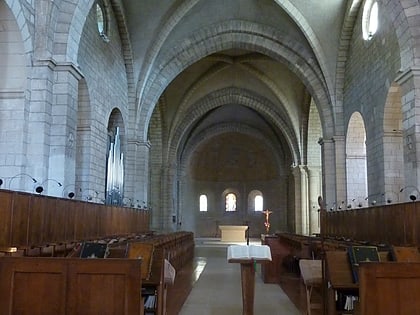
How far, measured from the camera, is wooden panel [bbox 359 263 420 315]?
4320mm

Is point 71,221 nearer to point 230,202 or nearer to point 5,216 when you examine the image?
point 5,216

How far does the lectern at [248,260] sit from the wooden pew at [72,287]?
2.48 m

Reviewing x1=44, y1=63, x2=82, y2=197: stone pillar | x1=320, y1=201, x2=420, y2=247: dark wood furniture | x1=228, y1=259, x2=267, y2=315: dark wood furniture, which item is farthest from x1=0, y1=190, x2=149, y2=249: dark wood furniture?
x1=320, y1=201, x2=420, y2=247: dark wood furniture

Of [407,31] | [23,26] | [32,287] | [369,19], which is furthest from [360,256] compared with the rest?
[369,19]

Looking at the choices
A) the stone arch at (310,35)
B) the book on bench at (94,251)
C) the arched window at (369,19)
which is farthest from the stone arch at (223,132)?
the book on bench at (94,251)

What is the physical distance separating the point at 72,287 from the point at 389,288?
115 inches

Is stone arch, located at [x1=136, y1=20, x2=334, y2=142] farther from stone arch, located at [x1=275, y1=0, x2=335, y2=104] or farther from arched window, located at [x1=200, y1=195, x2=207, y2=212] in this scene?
arched window, located at [x1=200, y1=195, x2=207, y2=212]

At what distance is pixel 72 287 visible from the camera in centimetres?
439

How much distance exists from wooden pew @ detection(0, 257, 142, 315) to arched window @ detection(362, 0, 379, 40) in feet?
41.3

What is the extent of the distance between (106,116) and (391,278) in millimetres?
12790

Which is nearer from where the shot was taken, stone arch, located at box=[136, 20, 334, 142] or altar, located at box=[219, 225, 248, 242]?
stone arch, located at box=[136, 20, 334, 142]

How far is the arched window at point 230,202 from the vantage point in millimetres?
37750

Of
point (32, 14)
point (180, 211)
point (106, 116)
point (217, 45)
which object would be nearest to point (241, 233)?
point (180, 211)

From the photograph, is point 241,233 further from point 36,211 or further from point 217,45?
point 36,211
